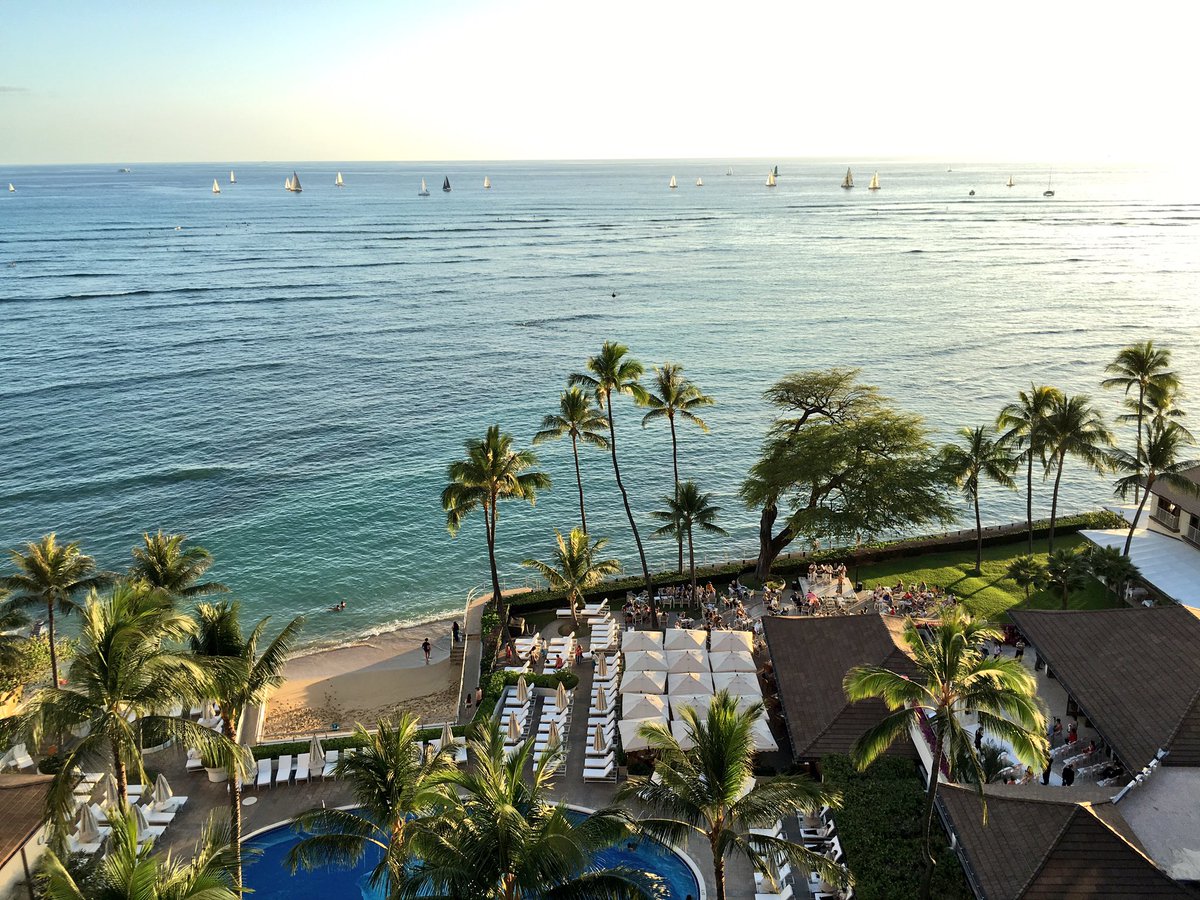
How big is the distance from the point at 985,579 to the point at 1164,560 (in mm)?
6502

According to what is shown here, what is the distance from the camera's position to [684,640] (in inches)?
1141

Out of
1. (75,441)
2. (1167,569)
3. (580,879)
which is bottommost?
(75,441)

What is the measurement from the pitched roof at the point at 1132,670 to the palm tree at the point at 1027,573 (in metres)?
6.25

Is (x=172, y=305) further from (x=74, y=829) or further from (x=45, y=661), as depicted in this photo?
(x=74, y=829)

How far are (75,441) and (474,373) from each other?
31.9 meters

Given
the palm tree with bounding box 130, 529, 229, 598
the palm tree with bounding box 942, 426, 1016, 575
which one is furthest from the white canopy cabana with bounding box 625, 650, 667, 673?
the palm tree with bounding box 942, 426, 1016, 575

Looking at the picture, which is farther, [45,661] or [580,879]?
[45,661]

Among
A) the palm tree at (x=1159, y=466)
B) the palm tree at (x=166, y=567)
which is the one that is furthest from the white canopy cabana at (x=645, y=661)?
the palm tree at (x=1159, y=466)

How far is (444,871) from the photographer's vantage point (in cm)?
1390

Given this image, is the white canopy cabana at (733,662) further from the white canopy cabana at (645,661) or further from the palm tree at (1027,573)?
the palm tree at (1027,573)

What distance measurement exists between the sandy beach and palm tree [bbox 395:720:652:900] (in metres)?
14.8

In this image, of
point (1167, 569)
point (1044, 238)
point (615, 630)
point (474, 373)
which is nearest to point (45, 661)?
point (615, 630)

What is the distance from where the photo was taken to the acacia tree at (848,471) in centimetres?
3488

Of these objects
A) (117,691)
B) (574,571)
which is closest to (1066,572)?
(574,571)
